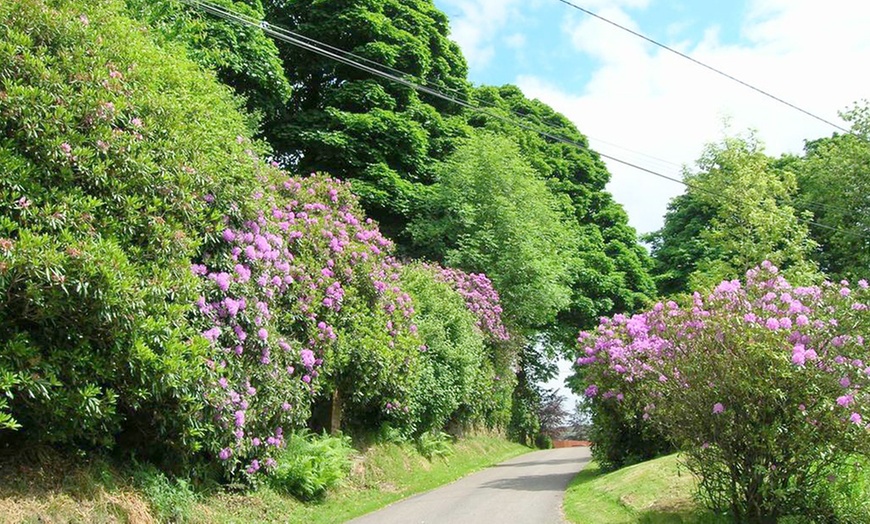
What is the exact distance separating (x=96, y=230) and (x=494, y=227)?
18.4 meters

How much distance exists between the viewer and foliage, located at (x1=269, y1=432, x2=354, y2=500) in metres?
10.4

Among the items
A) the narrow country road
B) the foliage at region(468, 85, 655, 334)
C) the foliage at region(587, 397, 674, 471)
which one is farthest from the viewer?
the foliage at region(468, 85, 655, 334)

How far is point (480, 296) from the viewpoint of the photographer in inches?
880

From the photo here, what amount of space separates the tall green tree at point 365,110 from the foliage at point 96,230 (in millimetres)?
14263

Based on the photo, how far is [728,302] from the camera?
922 centimetres

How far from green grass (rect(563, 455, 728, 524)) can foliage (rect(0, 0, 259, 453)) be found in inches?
251

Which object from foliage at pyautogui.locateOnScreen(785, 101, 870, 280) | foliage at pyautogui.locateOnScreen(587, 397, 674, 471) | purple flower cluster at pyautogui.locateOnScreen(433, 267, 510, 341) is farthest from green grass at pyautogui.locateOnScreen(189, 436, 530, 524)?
foliage at pyautogui.locateOnScreen(785, 101, 870, 280)

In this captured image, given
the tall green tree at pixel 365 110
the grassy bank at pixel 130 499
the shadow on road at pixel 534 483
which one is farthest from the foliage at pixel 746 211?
the grassy bank at pixel 130 499

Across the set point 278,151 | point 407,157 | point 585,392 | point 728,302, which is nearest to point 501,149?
point 407,157

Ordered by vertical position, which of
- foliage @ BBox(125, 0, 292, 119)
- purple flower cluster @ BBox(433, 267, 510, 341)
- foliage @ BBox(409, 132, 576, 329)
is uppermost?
foliage @ BBox(125, 0, 292, 119)

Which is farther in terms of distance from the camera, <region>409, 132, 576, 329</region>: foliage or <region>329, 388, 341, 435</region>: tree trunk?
<region>409, 132, 576, 329</region>: foliage

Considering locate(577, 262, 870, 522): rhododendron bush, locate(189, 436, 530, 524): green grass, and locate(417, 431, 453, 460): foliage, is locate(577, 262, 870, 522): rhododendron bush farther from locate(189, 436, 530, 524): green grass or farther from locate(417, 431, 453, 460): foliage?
locate(417, 431, 453, 460): foliage

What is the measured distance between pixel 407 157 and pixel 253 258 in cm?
1568

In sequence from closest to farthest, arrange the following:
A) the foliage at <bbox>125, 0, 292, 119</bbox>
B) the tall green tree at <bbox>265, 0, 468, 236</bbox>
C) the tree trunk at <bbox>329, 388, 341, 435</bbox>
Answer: the tree trunk at <bbox>329, 388, 341, 435</bbox> → the foliage at <bbox>125, 0, 292, 119</bbox> → the tall green tree at <bbox>265, 0, 468, 236</bbox>
